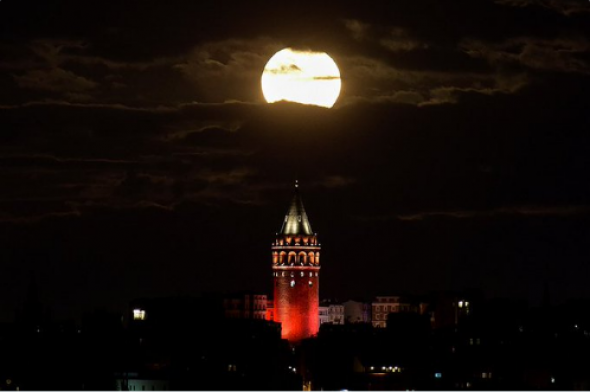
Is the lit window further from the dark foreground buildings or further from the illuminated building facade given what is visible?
the illuminated building facade

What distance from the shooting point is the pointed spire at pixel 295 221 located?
Answer: 328 ft

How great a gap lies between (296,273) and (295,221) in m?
2.89

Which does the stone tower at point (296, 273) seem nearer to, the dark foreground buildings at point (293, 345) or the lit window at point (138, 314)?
the dark foreground buildings at point (293, 345)

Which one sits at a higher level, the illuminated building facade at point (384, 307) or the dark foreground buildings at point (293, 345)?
the illuminated building facade at point (384, 307)

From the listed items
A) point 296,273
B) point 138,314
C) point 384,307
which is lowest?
point 138,314

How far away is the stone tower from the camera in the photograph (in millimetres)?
97250

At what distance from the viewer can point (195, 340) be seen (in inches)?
3351

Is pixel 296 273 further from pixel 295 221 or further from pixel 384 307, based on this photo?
pixel 384 307

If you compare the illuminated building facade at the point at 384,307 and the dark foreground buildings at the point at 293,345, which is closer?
the dark foreground buildings at the point at 293,345

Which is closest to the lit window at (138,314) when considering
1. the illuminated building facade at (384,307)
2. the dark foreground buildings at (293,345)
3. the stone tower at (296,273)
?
the dark foreground buildings at (293,345)

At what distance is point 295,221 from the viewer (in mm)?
100188

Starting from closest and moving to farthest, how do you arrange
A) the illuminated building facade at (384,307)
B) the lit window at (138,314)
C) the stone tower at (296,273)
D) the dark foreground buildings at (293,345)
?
the dark foreground buildings at (293,345) → the stone tower at (296,273) → the lit window at (138,314) → the illuminated building facade at (384,307)

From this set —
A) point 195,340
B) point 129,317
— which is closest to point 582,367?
point 195,340

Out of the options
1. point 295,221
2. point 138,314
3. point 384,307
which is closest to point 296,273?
point 295,221
